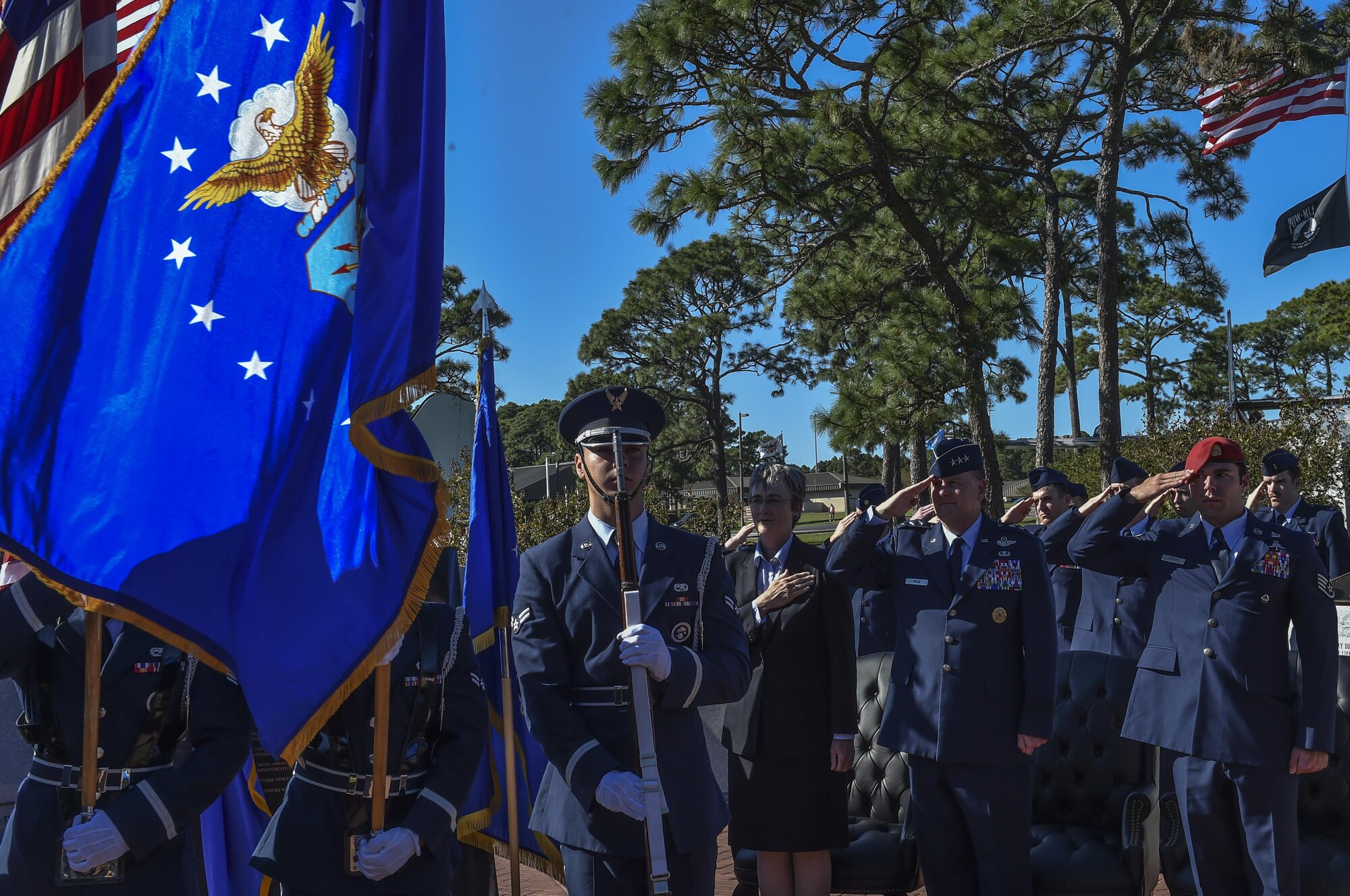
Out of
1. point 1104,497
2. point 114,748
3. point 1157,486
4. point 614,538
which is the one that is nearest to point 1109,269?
point 1104,497

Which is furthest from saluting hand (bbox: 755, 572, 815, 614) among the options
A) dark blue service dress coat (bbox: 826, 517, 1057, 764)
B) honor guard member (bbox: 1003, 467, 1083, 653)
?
honor guard member (bbox: 1003, 467, 1083, 653)

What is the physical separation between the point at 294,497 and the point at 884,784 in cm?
349

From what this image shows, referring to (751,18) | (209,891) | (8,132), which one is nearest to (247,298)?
(8,132)

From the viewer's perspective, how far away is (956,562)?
5.15m

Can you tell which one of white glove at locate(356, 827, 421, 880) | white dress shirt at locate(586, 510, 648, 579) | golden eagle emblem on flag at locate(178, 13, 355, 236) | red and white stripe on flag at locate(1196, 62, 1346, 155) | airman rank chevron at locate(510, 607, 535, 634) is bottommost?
white glove at locate(356, 827, 421, 880)

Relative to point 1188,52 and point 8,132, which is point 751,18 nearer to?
point 1188,52

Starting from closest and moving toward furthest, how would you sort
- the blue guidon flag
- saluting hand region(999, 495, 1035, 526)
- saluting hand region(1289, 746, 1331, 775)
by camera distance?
the blue guidon flag
saluting hand region(1289, 746, 1331, 775)
saluting hand region(999, 495, 1035, 526)

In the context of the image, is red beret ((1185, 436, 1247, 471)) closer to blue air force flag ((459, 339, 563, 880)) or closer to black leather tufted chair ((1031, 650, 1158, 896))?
black leather tufted chair ((1031, 650, 1158, 896))

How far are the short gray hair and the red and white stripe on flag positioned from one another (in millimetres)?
10080

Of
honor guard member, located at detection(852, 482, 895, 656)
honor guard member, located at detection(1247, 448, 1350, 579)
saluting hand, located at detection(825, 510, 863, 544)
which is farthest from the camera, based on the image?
honor guard member, located at detection(1247, 448, 1350, 579)

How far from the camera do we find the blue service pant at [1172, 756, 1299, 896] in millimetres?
4742

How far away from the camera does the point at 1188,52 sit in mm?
13031

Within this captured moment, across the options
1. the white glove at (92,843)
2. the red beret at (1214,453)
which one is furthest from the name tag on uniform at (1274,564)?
the white glove at (92,843)

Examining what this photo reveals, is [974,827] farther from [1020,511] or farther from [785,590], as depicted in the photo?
[1020,511]
